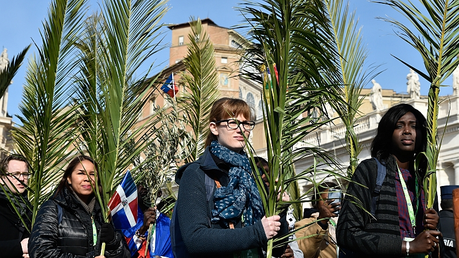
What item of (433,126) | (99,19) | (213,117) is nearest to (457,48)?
(433,126)

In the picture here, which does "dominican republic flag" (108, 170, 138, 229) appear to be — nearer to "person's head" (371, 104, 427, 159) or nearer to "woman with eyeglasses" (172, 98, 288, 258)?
"woman with eyeglasses" (172, 98, 288, 258)

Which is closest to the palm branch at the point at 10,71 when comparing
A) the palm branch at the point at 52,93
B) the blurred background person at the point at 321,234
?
the palm branch at the point at 52,93

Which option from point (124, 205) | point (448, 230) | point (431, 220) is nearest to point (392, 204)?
point (431, 220)

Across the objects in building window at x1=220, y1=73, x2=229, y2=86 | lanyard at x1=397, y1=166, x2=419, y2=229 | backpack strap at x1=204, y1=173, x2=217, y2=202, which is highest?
building window at x1=220, y1=73, x2=229, y2=86

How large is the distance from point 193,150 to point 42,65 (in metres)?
2.81

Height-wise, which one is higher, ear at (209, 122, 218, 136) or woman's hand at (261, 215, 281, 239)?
ear at (209, 122, 218, 136)

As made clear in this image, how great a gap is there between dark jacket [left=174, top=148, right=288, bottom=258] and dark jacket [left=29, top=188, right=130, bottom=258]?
137 cm

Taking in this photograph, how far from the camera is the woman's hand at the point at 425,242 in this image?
3161 millimetres

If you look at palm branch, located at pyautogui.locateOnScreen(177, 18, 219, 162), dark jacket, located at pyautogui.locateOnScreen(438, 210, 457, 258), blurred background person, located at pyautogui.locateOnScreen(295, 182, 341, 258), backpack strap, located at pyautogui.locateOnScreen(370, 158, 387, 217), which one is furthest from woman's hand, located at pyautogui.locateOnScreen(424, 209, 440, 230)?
palm branch, located at pyautogui.locateOnScreen(177, 18, 219, 162)

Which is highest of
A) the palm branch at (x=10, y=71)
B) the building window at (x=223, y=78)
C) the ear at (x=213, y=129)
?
the building window at (x=223, y=78)

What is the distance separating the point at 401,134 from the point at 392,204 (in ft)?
1.59

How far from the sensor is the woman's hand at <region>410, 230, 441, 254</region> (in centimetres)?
316

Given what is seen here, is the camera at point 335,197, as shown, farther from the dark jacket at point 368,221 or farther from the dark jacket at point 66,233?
the dark jacket at point 66,233

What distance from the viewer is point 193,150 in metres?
8.21
